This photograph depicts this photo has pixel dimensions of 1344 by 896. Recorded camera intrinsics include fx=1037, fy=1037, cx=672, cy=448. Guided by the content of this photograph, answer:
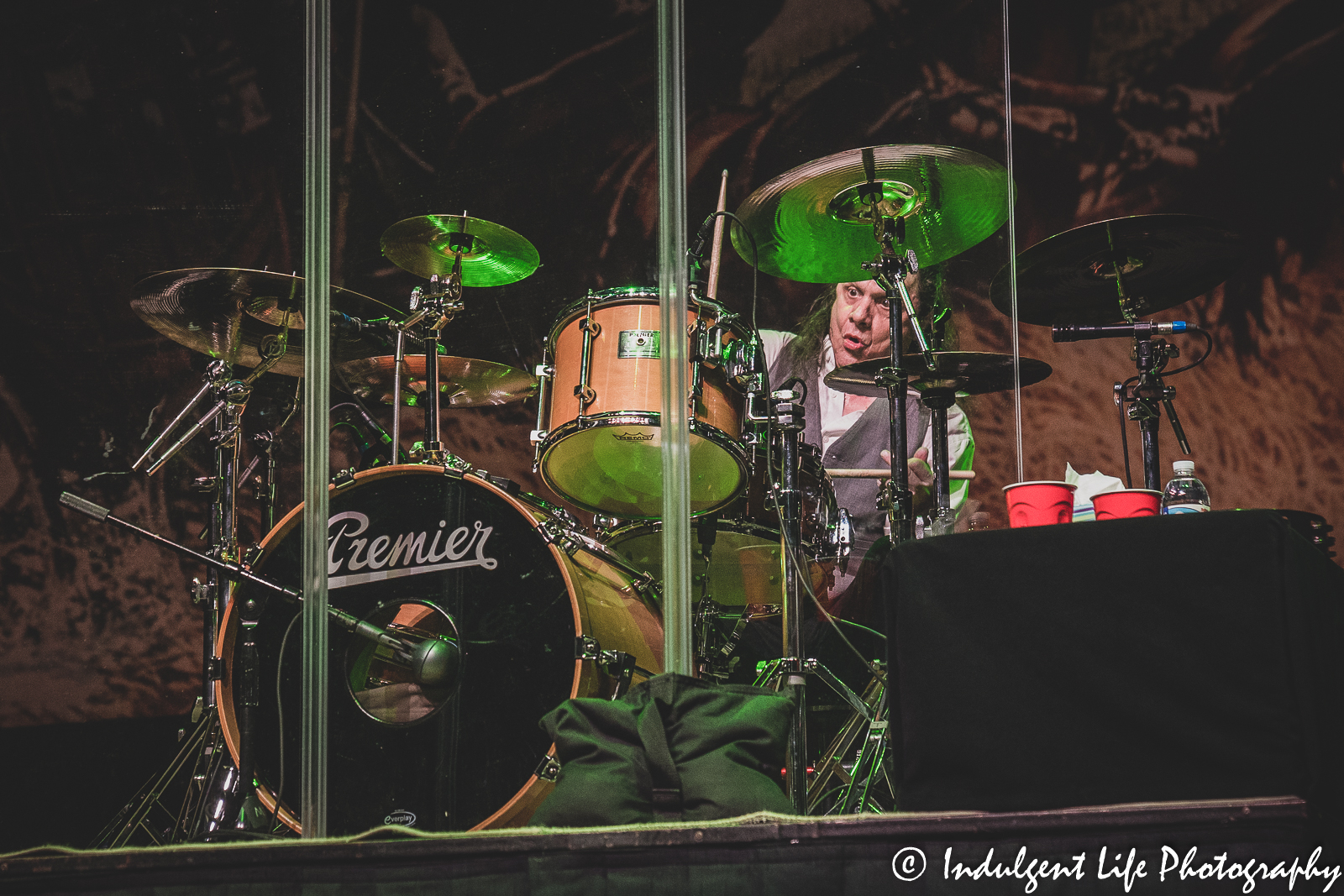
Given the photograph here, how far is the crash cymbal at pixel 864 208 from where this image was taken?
115 inches

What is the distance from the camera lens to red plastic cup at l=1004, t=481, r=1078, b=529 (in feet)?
4.94

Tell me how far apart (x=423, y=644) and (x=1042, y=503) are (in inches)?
60.1

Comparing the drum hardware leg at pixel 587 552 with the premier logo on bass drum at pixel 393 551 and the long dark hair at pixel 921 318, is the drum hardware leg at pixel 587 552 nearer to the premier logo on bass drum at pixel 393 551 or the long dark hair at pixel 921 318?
the premier logo on bass drum at pixel 393 551

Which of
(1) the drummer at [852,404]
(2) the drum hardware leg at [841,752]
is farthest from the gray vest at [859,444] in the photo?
(2) the drum hardware leg at [841,752]

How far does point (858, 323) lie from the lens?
3.84 meters

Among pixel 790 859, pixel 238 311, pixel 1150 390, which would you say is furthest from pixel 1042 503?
pixel 238 311

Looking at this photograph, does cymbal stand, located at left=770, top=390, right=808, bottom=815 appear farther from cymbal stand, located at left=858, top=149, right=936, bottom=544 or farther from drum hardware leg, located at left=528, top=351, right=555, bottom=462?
drum hardware leg, located at left=528, top=351, right=555, bottom=462

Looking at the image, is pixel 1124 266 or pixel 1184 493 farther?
pixel 1124 266

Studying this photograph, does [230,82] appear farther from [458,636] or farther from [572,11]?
[458,636]

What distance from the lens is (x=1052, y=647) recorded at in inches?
50.2

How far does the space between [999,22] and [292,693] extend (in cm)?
316

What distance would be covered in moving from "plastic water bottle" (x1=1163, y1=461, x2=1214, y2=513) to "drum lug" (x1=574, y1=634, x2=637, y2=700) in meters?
1.29

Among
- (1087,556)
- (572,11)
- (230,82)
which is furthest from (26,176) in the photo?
(1087,556)

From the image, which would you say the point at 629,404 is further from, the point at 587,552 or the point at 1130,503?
the point at 1130,503
